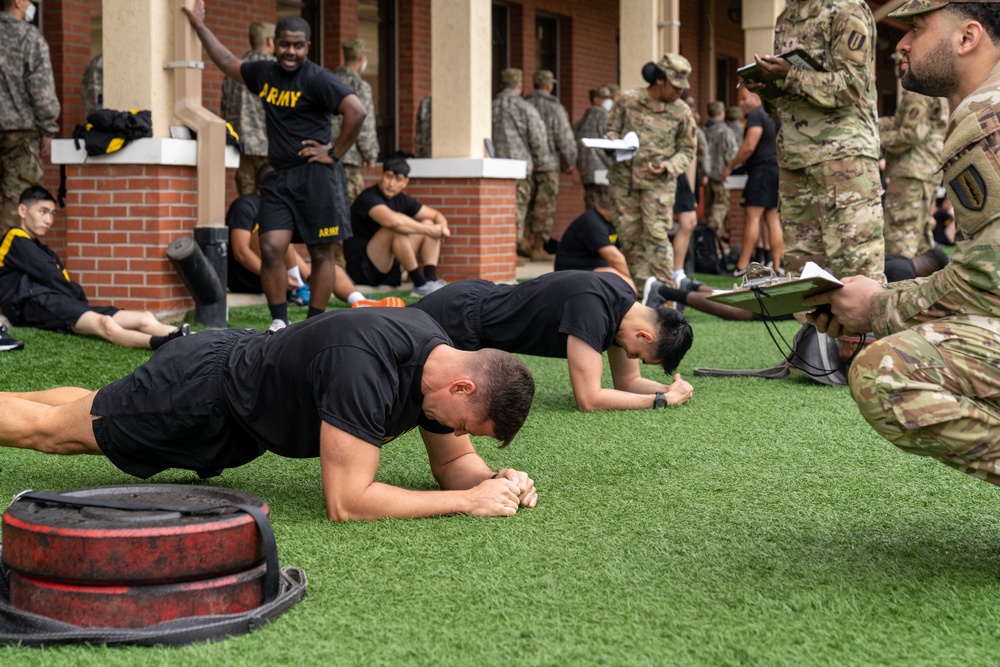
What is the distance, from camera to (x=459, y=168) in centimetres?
1041

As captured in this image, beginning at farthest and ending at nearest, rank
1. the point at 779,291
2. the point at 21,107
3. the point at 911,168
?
the point at 911,168 → the point at 21,107 → the point at 779,291

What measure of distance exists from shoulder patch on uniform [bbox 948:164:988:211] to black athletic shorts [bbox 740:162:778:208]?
32.6ft

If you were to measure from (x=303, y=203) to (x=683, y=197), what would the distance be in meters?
4.70

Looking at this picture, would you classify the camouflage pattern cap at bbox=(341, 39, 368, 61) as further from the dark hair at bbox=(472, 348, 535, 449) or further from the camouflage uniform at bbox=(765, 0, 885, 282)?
the dark hair at bbox=(472, 348, 535, 449)

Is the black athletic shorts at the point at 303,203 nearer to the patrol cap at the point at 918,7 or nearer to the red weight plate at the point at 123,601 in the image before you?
the patrol cap at the point at 918,7

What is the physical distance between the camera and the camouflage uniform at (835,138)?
20.3 ft

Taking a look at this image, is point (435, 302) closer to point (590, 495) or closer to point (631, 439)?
point (631, 439)

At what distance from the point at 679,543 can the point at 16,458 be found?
2394mm

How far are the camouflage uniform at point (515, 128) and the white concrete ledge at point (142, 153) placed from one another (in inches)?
210

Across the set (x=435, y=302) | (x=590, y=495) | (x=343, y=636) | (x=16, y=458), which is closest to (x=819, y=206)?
(x=435, y=302)

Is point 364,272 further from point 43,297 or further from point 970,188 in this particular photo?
point 970,188

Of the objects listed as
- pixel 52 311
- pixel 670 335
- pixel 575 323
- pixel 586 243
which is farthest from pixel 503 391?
pixel 586 243

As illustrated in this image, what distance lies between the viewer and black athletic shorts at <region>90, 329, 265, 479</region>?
3.67 meters

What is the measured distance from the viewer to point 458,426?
11.1 feet
